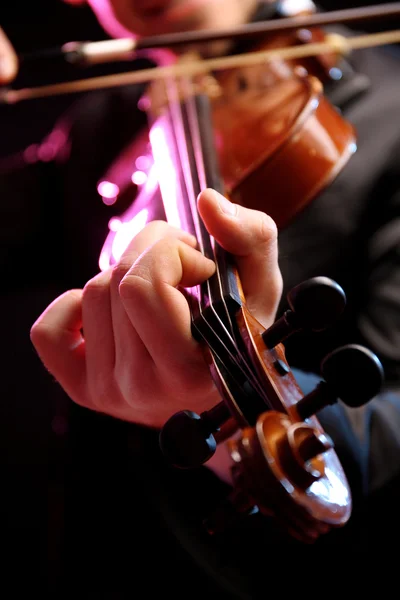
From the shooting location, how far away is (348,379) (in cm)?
34

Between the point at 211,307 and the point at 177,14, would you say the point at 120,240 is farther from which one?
the point at 177,14

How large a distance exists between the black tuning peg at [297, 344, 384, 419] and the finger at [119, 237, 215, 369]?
96 millimetres

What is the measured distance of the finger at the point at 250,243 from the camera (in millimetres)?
393

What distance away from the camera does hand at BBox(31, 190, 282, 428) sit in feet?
1.27

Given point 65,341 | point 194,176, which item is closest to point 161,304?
point 65,341

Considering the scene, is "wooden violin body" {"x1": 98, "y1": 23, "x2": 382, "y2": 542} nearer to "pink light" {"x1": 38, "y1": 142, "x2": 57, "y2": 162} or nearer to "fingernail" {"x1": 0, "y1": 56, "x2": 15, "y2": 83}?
"fingernail" {"x1": 0, "y1": 56, "x2": 15, "y2": 83}

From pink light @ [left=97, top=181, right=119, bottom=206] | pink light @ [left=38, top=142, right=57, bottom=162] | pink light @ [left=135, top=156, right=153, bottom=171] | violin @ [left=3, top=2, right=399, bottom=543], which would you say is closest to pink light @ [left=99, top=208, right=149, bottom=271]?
violin @ [left=3, top=2, right=399, bottom=543]

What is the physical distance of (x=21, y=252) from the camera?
1.24 m

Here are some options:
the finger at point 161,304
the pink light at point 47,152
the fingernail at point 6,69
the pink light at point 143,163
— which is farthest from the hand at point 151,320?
the pink light at point 47,152

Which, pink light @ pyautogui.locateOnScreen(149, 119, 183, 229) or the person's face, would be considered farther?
A: the person's face

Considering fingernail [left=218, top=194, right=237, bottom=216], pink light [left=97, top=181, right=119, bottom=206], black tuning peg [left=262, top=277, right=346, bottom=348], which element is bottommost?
black tuning peg [left=262, top=277, right=346, bottom=348]

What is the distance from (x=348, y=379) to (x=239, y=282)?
12cm

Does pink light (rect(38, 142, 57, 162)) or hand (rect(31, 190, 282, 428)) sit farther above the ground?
pink light (rect(38, 142, 57, 162))

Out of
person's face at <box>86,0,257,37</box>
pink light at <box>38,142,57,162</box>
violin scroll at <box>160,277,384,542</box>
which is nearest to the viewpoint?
violin scroll at <box>160,277,384,542</box>
